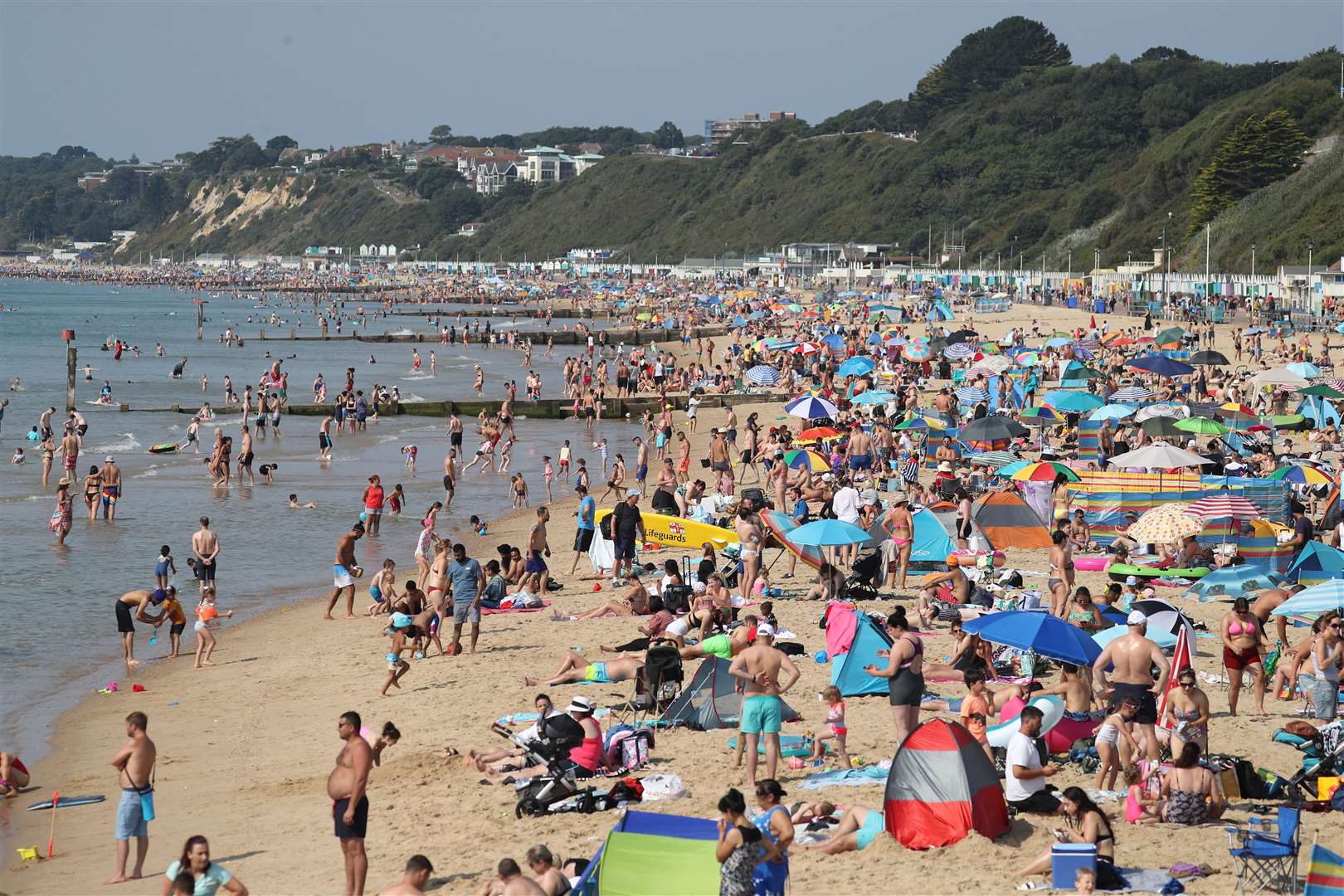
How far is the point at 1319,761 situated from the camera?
8.45 metres

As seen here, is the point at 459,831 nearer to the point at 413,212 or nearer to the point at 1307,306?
the point at 1307,306

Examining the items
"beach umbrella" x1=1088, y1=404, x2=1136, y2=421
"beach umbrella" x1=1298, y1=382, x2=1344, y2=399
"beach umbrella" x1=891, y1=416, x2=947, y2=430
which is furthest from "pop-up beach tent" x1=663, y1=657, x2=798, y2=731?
"beach umbrella" x1=1298, y1=382, x2=1344, y2=399

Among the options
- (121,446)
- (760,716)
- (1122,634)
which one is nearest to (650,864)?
(760,716)

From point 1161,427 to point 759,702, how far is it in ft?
42.8

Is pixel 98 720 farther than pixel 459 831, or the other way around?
pixel 98 720

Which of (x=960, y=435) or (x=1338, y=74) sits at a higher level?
(x=1338, y=74)

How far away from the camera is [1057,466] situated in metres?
17.2

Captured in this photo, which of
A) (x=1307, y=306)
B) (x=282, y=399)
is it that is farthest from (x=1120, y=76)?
(x=282, y=399)

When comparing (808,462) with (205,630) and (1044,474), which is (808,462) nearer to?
(1044,474)

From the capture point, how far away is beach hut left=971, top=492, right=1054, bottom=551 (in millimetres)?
15711

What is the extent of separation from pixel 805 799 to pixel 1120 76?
121 metres

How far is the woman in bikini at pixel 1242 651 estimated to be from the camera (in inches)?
398

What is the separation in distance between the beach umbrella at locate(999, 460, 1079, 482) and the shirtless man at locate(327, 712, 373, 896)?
11.3m

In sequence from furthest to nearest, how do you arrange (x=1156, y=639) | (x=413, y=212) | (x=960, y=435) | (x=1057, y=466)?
(x=413, y=212) < (x=960, y=435) < (x=1057, y=466) < (x=1156, y=639)
